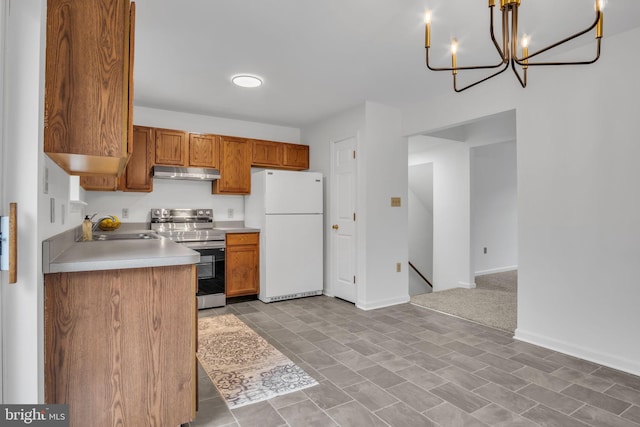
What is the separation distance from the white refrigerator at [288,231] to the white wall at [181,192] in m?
0.52

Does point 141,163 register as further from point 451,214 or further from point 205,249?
Result: point 451,214

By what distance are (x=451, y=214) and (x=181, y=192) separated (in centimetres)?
395

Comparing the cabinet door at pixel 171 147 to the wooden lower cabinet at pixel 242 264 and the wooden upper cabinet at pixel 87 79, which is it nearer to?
the wooden lower cabinet at pixel 242 264

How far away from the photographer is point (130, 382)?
5.31 ft

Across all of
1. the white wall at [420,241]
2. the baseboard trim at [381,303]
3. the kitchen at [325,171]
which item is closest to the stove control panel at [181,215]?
the kitchen at [325,171]

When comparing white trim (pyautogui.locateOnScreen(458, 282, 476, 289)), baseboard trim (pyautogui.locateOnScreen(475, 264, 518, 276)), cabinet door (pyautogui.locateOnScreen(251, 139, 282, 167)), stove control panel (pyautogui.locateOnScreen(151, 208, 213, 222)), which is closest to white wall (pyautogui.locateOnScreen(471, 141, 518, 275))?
baseboard trim (pyautogui.locateOnScreen(475, 264, 518, 276))

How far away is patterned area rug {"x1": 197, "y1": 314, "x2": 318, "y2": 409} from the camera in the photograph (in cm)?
220

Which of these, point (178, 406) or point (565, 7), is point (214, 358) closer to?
point (178, 406)

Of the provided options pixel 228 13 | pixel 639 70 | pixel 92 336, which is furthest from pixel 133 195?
pixel 639 70

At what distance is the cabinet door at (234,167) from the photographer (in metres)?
4.61

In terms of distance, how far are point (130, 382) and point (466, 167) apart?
16.2 feet

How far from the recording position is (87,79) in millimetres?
1514

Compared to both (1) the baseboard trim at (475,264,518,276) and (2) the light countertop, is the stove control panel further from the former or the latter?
(1) the baseboard trim at (475,264,518,276)

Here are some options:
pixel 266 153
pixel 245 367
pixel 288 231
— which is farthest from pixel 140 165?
pixel 245 367
